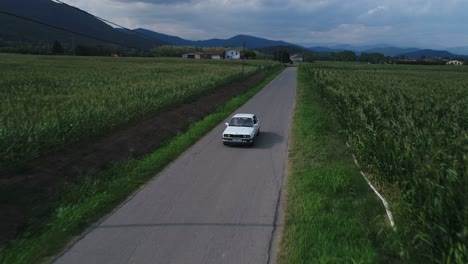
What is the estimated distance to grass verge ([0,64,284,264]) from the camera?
671 cm

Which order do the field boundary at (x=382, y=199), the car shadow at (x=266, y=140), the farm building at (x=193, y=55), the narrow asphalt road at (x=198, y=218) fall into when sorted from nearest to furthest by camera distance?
the narrow asphalt road at (x=198, y=218) → the field boundary at (x=382, y=199) → the car shadow at (x=266, y=140) → the farm building at (x=193, y=55)

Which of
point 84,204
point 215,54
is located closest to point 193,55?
point 215,54

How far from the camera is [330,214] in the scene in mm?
8141

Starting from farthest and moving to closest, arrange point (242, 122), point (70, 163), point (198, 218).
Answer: point (242, 122), point (70, 163), point (198, 218)

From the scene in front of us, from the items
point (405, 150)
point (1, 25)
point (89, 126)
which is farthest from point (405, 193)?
point (1, 25)

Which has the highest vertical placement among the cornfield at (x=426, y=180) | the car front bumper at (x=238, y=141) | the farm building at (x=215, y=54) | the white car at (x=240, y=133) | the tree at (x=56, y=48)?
the cornfield at (x=426, y=180)

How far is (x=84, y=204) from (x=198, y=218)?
2.80 metres

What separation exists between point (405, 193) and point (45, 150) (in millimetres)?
10196

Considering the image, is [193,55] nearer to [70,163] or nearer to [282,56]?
[282,56]

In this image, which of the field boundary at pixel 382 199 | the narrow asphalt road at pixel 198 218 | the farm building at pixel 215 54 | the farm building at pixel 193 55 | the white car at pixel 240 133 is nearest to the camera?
the narrow asphalt road at pixel 198 218

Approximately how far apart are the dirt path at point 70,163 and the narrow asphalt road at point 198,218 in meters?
1.76

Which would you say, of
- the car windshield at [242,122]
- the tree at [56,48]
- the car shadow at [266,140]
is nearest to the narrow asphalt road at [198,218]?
the car shadow at [266,140]

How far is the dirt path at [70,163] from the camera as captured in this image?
8180 mm

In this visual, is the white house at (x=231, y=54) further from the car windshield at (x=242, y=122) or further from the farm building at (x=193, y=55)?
the car windshield at (x=242, y=122)
